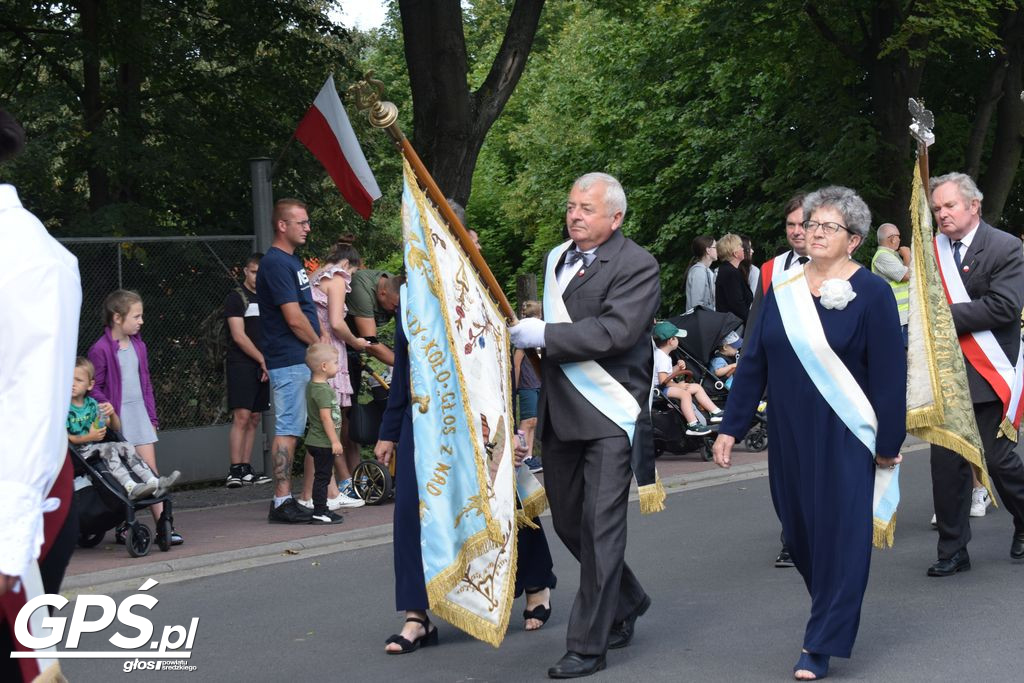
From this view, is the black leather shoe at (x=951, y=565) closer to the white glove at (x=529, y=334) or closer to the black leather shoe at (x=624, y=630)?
the black leather shoe at (x=624, y=630)

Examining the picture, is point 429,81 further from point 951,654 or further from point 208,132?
point 951,654

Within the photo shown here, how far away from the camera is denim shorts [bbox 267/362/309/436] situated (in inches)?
385

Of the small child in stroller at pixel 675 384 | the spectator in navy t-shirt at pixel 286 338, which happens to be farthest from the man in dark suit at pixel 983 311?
the small child in stroller at pixel 675 384

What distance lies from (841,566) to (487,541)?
1405 millimetres

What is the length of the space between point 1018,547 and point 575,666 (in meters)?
3.25

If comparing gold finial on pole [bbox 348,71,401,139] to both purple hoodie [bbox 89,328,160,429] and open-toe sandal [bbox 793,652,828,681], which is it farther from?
purple hoodie [bbox 89,328,160,429]

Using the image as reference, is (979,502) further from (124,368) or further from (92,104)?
(92,104)

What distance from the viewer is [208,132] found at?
1539 cm

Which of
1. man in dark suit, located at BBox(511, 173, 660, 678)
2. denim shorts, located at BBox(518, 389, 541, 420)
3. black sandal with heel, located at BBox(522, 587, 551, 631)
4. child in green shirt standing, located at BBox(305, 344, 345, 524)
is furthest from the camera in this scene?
denim shorts, located at BBox(518, 389, 541, 420)

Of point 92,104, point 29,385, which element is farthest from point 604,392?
point 92,104

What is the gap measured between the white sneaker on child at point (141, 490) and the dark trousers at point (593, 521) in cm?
342

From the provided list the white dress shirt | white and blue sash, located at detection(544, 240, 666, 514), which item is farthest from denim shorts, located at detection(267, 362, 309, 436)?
the white dress shirt

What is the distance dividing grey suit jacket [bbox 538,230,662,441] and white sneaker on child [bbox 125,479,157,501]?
3.48 m

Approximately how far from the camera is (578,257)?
5926mm
